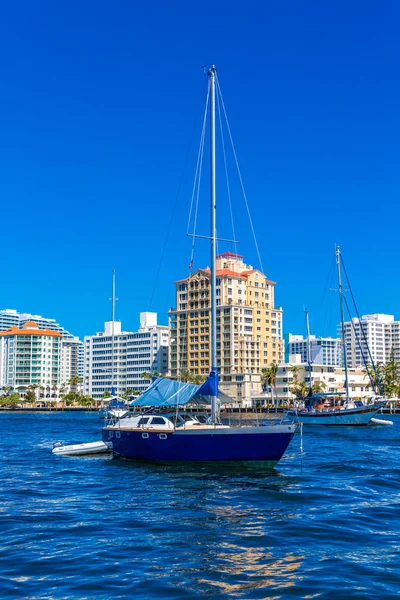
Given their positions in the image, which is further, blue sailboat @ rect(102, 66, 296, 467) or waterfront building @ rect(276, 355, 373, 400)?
waterfront building @ rect(276, 355, 373, 400)

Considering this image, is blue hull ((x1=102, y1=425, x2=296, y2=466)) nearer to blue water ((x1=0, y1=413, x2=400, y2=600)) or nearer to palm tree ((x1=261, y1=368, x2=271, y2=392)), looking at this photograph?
blue water ((x1=0, y1=413, x2=400, y2=600))

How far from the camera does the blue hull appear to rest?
107ft

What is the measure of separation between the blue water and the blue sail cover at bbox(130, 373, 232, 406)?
163 inches

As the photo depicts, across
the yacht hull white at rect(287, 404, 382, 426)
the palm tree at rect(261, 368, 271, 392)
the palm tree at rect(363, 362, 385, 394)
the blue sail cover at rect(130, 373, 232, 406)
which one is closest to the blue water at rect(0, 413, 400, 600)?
the blue sail cover at rect(130, 373, 232, 406)

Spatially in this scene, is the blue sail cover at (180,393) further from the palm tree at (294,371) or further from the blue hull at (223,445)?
the palm tree at (294,371)

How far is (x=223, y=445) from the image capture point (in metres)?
32.7

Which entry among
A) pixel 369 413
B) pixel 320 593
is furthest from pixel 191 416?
pixel 369 413

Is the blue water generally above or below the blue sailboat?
below

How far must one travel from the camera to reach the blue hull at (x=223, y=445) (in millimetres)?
32500

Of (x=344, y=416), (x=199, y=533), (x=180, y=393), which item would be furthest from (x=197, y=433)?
(x=344, y=416)

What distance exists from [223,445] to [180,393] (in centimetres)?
688

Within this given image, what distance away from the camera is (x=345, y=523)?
21422mm

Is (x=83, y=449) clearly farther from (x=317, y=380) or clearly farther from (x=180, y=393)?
(x=317, y=380)

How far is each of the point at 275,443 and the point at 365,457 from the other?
14.0 meters
